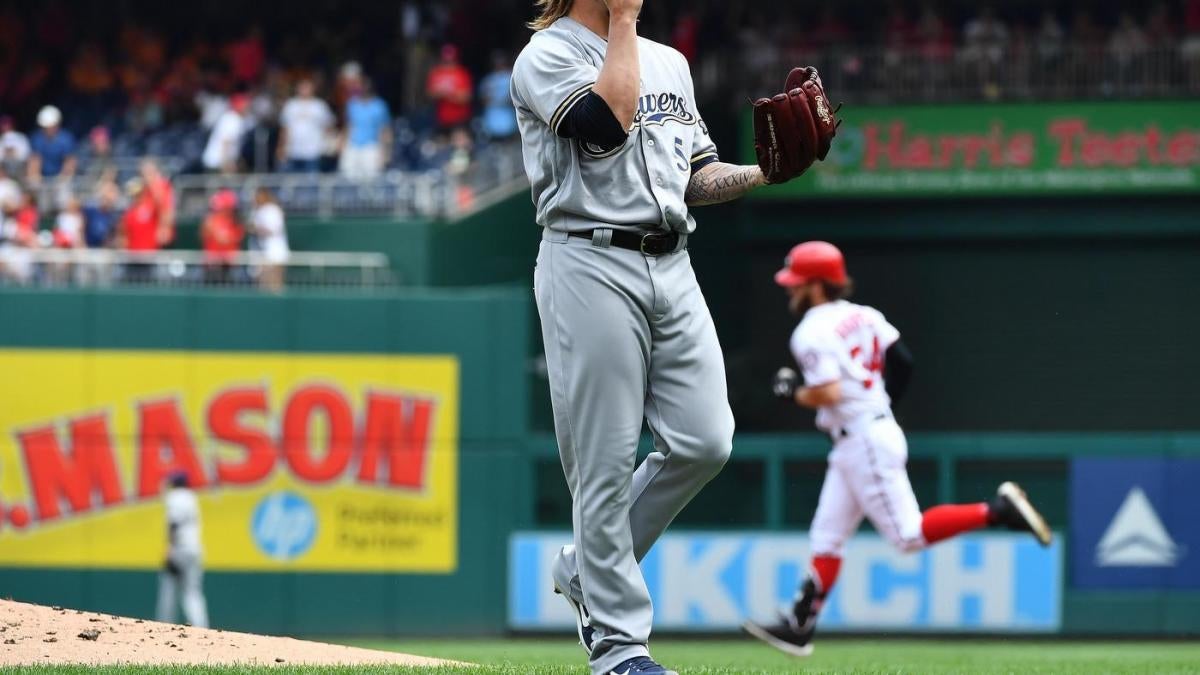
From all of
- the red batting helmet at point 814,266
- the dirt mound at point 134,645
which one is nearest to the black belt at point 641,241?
the dirt mound at point 134,645

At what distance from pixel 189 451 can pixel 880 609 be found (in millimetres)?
5619

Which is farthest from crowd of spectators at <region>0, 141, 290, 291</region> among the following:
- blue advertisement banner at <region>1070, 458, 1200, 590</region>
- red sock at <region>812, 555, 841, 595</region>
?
red sock at <region>812, 555, 841, 595</region>

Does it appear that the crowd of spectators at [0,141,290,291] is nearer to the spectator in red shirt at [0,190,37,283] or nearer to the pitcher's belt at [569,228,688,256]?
the spectator in red shirt at [0,190,37,283]

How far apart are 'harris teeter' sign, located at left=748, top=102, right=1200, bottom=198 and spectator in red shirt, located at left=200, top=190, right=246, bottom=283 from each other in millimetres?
6136

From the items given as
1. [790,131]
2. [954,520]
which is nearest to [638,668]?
[790,131]

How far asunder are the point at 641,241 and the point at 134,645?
2490 mm

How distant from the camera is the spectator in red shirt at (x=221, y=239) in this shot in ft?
50.7

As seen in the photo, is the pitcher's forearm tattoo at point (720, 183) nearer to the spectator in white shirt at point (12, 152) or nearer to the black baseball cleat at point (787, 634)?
the black baseball cleat at point (787, 634)

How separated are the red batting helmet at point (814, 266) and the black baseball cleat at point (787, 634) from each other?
5.23ft

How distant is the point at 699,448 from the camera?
16.1 ft

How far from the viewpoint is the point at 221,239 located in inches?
618

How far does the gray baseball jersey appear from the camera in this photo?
187 inches

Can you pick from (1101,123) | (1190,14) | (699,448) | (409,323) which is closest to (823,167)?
(1101,123)

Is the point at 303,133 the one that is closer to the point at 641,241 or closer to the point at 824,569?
the point at 824,569
